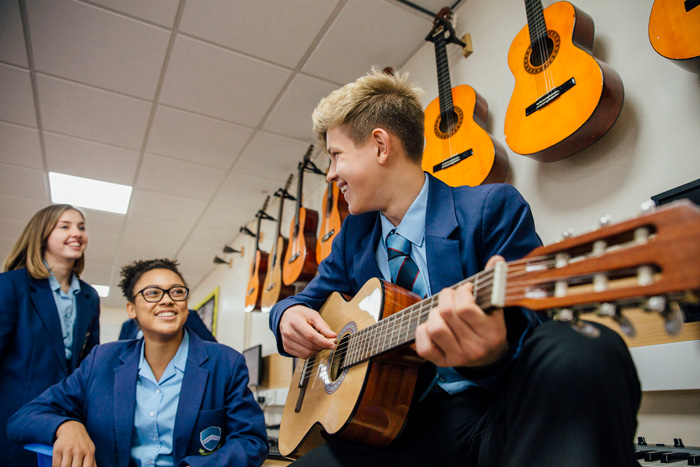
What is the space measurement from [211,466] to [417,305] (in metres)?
0.93

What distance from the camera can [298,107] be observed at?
3221 millimetres

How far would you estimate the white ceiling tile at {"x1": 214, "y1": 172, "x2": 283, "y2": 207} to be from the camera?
4.23 meters

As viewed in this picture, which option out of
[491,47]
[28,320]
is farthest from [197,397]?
[491,47]

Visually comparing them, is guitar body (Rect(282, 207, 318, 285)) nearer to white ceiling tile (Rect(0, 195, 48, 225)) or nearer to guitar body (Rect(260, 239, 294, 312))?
guitar body (Rect(260, 239, 294, 312))

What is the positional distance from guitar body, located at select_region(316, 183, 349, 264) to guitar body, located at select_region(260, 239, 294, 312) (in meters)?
0.54

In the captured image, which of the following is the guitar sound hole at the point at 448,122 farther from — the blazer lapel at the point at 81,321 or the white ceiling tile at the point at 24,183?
the white ceiling tile at the point at 24,183

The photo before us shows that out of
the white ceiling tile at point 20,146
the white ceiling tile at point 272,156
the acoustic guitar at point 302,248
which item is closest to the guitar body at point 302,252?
the acoustic guitar at point 302,248

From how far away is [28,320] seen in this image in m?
1.98

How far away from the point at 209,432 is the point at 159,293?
23.5 inches


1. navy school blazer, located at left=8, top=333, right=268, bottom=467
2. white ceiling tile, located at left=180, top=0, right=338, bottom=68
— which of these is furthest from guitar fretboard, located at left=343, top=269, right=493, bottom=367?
white ceiling tile, located at left=180, top=0, right=338, bottom=68

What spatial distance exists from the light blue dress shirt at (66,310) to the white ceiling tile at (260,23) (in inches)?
61.4

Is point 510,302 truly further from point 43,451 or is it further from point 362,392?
point 43,451

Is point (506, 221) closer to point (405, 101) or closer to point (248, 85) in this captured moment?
point (405, 101)

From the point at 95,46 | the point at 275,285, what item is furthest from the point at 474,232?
the point at 275,285
